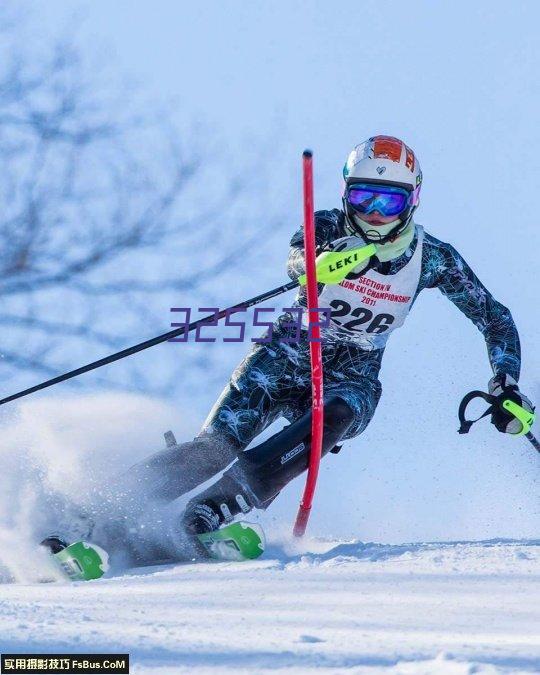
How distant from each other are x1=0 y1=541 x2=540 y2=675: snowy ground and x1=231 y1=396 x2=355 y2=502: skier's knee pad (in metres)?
0.50

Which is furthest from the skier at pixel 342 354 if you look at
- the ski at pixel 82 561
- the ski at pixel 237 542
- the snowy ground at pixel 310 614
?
the snowy ground at pixel 310 614

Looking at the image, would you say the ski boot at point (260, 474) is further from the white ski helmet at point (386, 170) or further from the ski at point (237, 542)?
the white ski helmet at point (386, 170)

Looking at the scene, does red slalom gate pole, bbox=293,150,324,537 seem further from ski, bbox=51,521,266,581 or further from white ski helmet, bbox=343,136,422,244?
ski, bbox=51,521,266,581

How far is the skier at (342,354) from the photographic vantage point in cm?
466

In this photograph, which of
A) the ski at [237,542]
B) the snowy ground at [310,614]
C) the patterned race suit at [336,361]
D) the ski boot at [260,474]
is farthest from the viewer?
the patterned race suit at [336,361]

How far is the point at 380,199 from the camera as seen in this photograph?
4895 mm

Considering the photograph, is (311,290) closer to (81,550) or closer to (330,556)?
(330,556)

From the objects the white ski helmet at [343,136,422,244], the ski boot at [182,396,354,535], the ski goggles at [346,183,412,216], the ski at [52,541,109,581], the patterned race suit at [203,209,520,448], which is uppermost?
the white ski helmet at [343,136,422,244]

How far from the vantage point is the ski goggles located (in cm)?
489

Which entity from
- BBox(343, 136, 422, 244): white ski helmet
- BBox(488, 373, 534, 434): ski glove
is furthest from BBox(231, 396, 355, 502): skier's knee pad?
BBox(343, 136, 422, 244): white ski helmet

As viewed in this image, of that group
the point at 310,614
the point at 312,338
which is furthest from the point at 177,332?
the point at 310,614

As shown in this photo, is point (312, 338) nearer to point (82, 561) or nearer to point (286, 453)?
point (286, 453)

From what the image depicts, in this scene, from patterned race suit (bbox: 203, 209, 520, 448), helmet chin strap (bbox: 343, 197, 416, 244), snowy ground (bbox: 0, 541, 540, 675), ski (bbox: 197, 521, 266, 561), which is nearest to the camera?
snowy ground (bbox: 0, 541, 540, 675)

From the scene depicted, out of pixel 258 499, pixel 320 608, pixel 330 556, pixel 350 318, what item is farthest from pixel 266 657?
pixel 350 318
